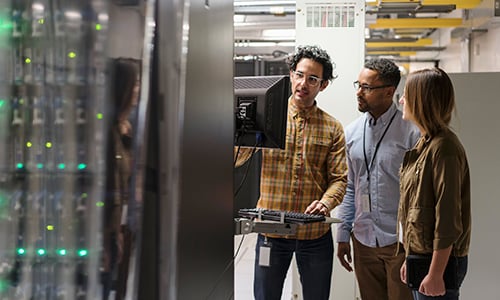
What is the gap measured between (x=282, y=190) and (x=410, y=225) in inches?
21.6

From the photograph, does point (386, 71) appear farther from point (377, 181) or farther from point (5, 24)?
point (5, 24)

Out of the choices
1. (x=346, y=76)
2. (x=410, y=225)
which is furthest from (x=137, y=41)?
(x=346, y=76)

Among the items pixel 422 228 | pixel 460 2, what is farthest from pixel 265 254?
pixel 460 2

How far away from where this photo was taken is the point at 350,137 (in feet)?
7.79

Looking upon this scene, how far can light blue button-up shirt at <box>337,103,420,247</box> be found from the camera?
7.15 ft

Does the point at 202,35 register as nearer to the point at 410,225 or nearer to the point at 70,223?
the point at 70,223

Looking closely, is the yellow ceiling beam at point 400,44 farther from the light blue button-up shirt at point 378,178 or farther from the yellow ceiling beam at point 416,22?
the light blue button-up shirt at point 378,178

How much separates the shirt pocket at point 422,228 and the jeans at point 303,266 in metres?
0.44

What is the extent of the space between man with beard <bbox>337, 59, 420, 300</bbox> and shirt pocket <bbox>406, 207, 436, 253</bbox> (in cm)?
43

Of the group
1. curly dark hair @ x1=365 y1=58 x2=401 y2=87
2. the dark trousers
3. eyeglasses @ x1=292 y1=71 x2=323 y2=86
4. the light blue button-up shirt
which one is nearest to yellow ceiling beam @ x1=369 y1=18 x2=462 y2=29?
curly dark hair @ x1=365 y1=58 x2=401 y2=87

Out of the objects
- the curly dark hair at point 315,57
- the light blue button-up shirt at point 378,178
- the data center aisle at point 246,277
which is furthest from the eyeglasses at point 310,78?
the data center aisle at point 246,277

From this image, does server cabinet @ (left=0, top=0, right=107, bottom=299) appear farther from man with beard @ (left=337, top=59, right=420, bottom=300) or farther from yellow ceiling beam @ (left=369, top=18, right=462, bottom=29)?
yellow ceiling beam @ (left=369, top=18, right=462, bottom=29)

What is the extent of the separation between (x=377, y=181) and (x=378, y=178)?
0.5 inches

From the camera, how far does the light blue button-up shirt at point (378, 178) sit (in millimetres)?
2180
